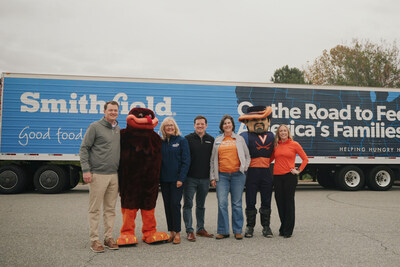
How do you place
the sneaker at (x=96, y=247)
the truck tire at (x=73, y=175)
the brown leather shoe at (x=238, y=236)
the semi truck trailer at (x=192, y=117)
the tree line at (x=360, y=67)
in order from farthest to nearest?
the tree line at (x=360, y=67) → the truck tire at (x=73, y=175) → the semi truck trailer at (x=192, y=117) → the brown leather shoe at (x=238, y=236) → the sneaker at (x=96, y=247)

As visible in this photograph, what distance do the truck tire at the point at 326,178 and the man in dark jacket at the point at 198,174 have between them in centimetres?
833

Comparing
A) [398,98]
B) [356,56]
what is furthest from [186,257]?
[356,56]

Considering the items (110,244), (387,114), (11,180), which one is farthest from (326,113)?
(11,180)

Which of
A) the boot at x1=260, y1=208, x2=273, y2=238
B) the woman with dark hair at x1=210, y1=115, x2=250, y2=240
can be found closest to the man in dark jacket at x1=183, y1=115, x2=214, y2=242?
the woman with dark hair at x1=210, y1=115, x2=250, y2=240

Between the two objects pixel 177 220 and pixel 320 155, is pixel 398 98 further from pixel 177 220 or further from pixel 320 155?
pixel 177 220

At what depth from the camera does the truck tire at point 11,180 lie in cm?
1038

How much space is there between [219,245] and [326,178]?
9.10 meters

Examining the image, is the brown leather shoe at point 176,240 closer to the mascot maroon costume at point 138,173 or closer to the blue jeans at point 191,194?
the mascot maroon costume at point 138,173

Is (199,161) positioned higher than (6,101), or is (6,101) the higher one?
(6,101)

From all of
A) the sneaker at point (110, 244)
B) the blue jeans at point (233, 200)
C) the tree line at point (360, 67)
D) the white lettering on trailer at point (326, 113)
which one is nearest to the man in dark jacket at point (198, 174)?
the blue jeans at point (233, 200)

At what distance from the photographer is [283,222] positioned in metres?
5.36

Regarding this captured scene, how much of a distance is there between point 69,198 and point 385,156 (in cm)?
1039

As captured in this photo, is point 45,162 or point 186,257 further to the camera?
point 45,162

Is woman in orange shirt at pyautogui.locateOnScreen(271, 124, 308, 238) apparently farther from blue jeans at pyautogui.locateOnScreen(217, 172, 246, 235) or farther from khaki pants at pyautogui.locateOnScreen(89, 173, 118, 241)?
khaki pants at pyautogui.locateOnScreen(89, 173, 118, 241)
